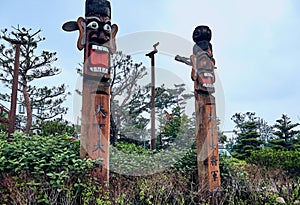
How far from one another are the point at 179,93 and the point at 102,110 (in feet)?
31.5

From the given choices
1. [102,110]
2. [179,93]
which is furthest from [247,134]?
[102,110]

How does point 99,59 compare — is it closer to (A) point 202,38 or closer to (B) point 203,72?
(B) point 203,72

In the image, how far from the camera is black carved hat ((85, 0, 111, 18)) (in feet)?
15.2

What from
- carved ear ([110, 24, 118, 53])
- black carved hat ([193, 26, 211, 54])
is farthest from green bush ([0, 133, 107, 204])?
black carved hat ([193, 26, 211, 54])

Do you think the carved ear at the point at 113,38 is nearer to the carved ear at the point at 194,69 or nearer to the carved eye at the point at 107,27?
the carved eye at the point at 107,27

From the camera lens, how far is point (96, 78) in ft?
14.2

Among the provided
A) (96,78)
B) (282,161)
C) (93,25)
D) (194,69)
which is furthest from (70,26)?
(282,161)

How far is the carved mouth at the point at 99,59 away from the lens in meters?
4.29

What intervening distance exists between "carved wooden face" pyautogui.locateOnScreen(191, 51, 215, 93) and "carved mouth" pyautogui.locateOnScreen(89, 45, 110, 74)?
179cm

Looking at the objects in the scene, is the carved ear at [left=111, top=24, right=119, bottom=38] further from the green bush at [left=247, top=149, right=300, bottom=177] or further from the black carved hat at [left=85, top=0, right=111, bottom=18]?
the green bush at [left=247, top=149, right=300, bottom=177]

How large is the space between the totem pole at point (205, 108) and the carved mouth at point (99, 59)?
179cm

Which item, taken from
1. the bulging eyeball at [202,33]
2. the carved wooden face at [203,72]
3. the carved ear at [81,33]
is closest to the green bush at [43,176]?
the carved ear at [81,33]

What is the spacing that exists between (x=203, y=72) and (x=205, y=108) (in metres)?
0.68

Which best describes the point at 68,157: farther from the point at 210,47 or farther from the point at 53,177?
the point at 210,47
